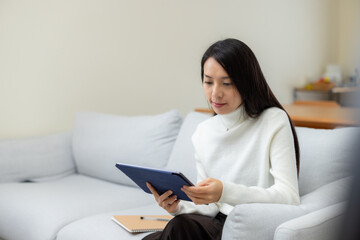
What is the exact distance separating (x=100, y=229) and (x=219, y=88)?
724 millimetres

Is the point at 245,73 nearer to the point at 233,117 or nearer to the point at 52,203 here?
the point at 233,117

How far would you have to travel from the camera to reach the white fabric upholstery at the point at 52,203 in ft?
6.23

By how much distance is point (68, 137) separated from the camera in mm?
2742

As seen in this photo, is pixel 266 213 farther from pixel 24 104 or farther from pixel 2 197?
pixel 24 104

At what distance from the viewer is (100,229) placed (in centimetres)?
169

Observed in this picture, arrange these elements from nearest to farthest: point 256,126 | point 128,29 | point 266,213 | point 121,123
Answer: point 266,213 → point 256,126 → point 121,123 → point 128,29

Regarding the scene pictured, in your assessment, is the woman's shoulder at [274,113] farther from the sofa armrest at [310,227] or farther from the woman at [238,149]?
the sofa armrest at [310,227]

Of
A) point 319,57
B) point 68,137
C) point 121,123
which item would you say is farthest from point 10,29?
point 319,57

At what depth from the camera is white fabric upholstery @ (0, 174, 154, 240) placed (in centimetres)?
190

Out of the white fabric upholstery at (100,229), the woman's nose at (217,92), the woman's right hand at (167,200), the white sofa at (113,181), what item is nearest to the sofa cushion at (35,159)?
the white sofa at (113,181)

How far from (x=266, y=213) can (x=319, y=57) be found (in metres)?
6.02

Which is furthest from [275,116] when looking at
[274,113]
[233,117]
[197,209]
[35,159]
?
[35,159]

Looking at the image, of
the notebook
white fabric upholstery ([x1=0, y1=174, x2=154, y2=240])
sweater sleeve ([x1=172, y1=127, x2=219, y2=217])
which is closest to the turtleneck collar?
sweater sleeve ([x1=172, y1=127, x2=219, y2=217])

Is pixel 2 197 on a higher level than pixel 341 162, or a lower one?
lower
